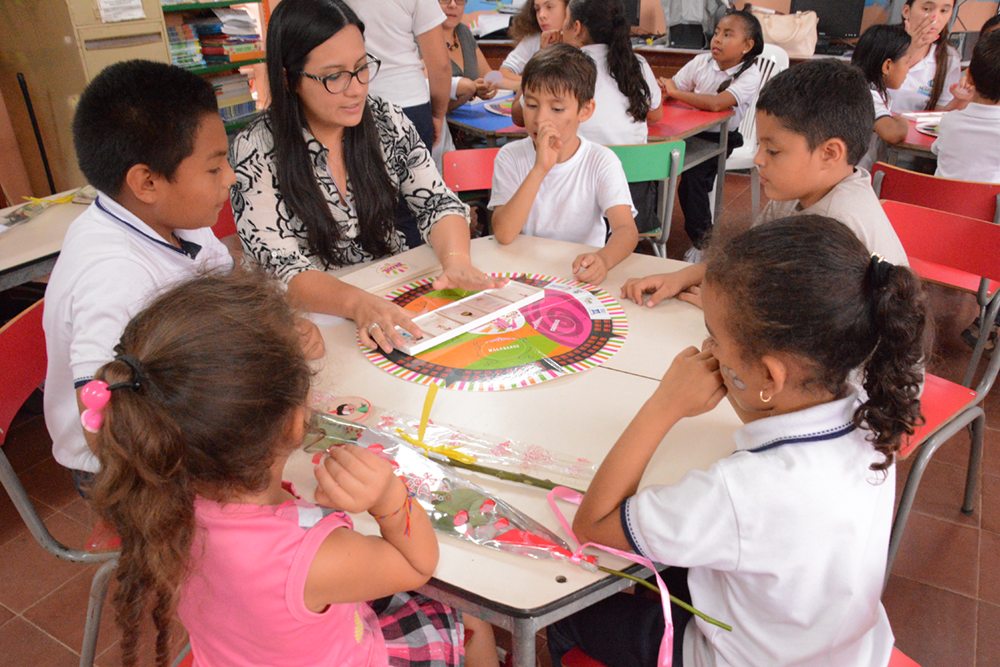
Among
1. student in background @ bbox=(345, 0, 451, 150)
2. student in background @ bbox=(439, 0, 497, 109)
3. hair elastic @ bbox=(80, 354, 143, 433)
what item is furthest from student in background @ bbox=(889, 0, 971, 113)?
hair elastic @ bbox=(80, 354, 143, 433)

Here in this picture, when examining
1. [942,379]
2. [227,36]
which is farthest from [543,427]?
[227,36]

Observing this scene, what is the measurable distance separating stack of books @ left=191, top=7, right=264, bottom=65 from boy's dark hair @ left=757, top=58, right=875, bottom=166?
4070 mm

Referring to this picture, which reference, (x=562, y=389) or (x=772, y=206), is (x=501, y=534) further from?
(x=772, y=206)

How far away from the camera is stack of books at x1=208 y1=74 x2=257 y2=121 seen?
4.65 m

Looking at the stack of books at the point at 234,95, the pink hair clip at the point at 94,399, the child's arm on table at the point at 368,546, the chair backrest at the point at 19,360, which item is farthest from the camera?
the stack of books at the point at 234,95

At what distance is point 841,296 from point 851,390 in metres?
0.14

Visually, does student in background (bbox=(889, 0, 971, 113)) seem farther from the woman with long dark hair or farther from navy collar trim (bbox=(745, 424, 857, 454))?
navy collar trim (bbox=(745, 424, 857, 454))

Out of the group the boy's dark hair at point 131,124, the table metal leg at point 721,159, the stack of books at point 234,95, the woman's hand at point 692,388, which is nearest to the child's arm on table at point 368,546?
the woman's hand at point 692,388

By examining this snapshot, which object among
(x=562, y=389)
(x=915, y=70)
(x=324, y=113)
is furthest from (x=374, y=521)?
(x=915, y=70)

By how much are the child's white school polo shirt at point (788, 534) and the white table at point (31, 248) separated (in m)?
1.82

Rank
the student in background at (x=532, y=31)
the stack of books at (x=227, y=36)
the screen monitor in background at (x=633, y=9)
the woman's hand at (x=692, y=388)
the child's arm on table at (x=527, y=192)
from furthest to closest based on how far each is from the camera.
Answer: the screen monitor in background at (x=633, y=9)
the stack of books at (x=227, y=36)
the student in background at (x=532, y=31)
the child's arm on table at (x=527, y=192)
the woman's hand at (x=692, y=388)

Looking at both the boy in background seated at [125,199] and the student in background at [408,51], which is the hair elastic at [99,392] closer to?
the boy in background seated at [125,199]

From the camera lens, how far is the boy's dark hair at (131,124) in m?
1.15

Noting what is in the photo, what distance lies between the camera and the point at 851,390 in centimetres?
86
